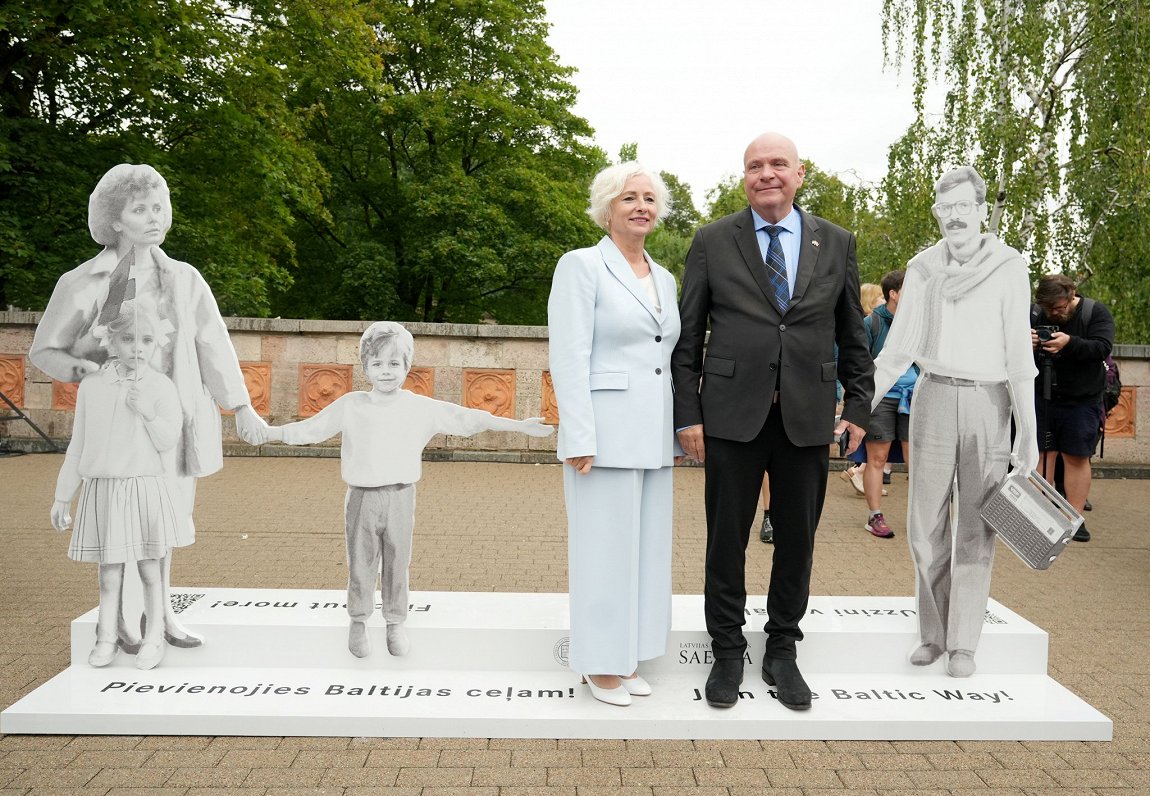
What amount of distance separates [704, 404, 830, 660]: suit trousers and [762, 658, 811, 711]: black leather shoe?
19 centimetres

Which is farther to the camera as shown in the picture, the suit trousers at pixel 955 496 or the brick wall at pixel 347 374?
the brick wall at pixel 347 374

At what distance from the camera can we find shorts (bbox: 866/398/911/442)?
723 centimetres

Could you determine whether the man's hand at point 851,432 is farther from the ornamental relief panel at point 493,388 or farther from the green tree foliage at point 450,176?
the green tree foliage at point 450,176

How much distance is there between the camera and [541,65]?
2227 cm

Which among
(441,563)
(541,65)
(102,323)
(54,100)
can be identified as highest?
(541,65)

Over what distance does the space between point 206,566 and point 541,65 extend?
1846 centimetres

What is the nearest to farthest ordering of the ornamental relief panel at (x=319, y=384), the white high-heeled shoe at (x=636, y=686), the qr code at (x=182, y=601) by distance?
the white high-heeled shoe at (x=636, y=686), the qr code at (x=182, y=601), the ornamental relief panel at (x=319, y=384)

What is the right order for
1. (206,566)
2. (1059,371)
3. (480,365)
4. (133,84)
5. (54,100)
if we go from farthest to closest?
(54,100)
(133,84)
(480,365)
(1059,371)
(206,566)

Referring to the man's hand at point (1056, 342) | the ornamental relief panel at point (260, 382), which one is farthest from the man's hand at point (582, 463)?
the ornamental relief panel at point (260, 382)

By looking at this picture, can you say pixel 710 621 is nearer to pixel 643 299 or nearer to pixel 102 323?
pixel 643 299

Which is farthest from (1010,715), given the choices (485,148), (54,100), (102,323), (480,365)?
(485,148)

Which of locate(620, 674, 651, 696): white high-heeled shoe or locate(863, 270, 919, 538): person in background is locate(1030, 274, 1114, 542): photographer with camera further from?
locate(620, 674, 651, 696): white high-heeled shoe

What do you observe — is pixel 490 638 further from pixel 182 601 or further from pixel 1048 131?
pixel 1048 131

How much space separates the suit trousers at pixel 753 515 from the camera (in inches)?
149
